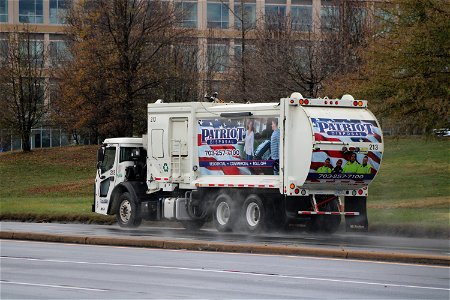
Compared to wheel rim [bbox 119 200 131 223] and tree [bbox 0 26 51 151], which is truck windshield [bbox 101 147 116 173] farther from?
tree [bbox 0 26 51 151]

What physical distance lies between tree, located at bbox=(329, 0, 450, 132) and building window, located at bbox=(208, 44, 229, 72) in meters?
29.8

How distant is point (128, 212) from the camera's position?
2886cm

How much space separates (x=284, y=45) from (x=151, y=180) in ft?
57.0

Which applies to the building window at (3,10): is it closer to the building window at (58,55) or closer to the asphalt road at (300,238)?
the building window at (58,55)

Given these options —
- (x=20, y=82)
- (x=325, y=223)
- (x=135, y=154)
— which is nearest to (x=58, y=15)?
(x=20, y=82)

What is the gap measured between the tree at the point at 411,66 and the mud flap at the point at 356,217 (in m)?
3.71

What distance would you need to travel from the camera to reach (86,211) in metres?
33.9

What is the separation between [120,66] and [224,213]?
2857 cm

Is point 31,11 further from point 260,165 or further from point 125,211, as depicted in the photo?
point 260,165

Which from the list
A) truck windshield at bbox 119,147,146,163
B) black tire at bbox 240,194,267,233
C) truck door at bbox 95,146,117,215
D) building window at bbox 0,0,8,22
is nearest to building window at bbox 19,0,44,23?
building window at bbox 0,0,8,22

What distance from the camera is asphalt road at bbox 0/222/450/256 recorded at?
20.6 metres

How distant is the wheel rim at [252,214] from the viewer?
2526 cm

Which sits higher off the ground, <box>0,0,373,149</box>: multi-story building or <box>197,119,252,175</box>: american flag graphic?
<box>0,0,373,149</box>: multi-story building

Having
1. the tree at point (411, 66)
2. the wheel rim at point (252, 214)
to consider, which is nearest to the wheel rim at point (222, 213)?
the wheel rim at point (252, 214)
